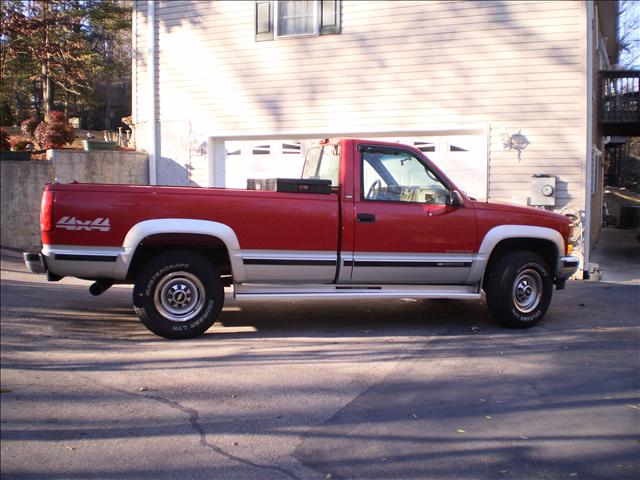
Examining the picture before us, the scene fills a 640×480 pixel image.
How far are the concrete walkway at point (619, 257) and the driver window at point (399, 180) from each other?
543 cm

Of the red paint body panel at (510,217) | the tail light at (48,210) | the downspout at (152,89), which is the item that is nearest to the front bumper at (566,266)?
the red paint body panel at (510,217)

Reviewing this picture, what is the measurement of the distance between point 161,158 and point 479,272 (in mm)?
8937

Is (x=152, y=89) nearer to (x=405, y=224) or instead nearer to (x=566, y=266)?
(x=405, y=224)

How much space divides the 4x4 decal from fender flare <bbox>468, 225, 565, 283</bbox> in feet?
12.9

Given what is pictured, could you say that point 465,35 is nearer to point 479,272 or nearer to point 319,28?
point 319,28

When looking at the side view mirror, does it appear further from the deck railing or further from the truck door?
the deck railing

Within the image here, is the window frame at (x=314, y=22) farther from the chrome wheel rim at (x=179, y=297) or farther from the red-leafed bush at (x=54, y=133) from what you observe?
the chrome wheel rim at (x=179, y=297)

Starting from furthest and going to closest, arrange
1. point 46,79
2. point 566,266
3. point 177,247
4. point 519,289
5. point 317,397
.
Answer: point 46,79 < point 566,266 < point 519,289 < point 177,247 < point 317,397

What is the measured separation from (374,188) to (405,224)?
519mm

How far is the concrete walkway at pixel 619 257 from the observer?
11.2 metres

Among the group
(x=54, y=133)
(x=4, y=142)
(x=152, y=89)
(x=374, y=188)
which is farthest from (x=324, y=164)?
(x=4, y=142)

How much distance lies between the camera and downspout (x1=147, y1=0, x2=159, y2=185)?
14195 millimetres

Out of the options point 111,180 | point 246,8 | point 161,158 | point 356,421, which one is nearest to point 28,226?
point 111,180

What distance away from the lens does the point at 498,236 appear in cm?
726
